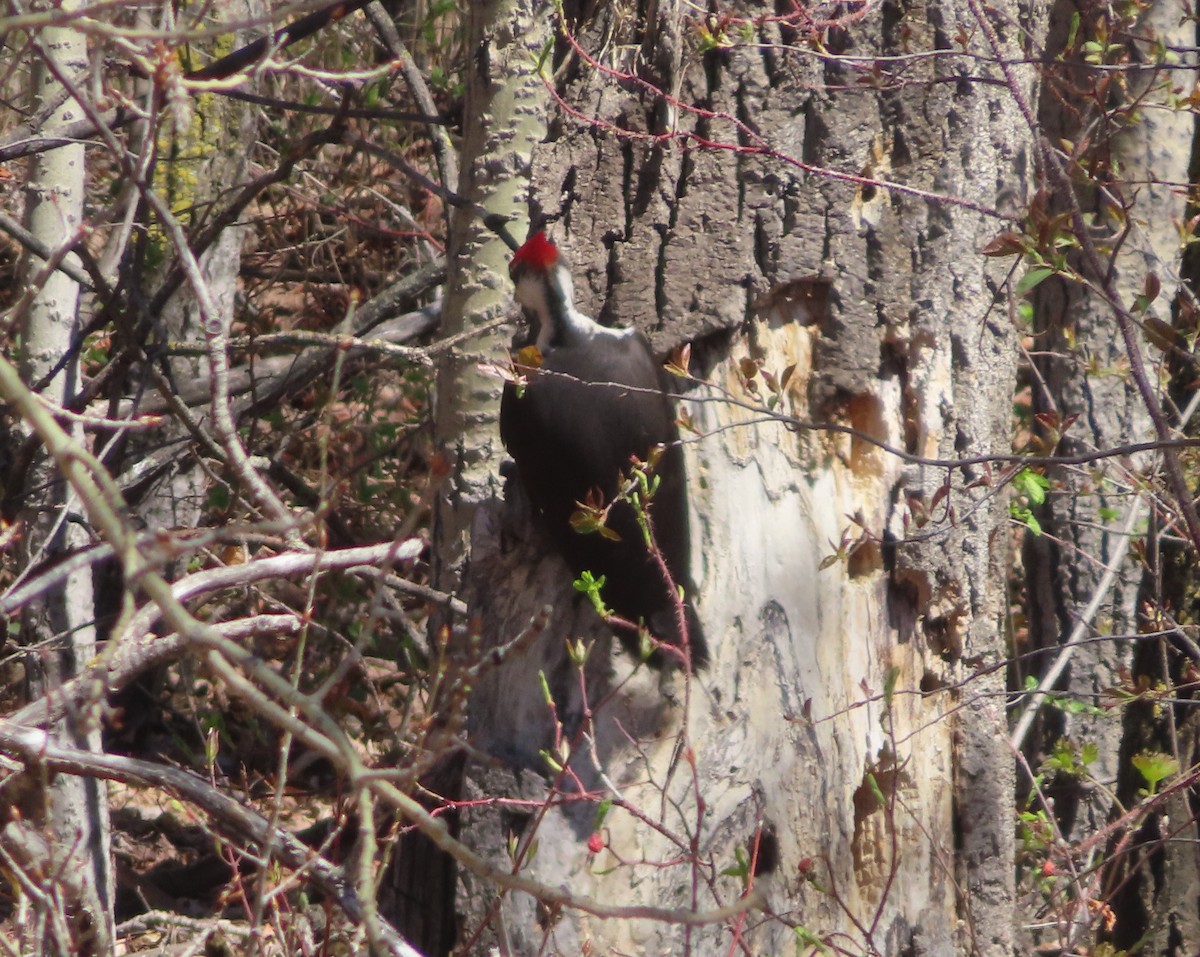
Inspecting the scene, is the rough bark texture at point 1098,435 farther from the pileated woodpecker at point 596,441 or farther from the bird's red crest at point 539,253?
the bird's red crest at point 539,253

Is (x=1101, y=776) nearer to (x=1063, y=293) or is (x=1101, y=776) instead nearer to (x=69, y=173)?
(x=1063, y=293)

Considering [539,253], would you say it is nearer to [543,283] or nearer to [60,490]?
[543,283]

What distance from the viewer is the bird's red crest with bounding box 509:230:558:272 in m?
2.79

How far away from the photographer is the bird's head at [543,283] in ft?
9.20

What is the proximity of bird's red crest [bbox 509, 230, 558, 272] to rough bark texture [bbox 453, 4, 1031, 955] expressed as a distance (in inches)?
2.6

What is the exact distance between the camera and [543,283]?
9.57 ft

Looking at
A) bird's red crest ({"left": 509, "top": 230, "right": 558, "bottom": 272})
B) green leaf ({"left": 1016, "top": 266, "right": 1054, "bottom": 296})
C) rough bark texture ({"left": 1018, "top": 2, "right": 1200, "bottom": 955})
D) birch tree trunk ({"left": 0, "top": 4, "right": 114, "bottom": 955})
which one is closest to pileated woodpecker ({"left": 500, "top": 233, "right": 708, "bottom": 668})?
bird's red crest ({"left": 509, "top": 230, "right": 558, "bottom": 272})

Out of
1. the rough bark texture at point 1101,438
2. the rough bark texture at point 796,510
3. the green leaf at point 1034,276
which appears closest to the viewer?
the green leaf at point 1034,276

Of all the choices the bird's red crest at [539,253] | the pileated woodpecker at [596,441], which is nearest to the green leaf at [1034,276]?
the pileated woodpecker at [596,441]

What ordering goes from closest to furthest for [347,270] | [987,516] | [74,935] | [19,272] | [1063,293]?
[74,935] < [987,516] < [19,272] < [1063,293] < [347,270]

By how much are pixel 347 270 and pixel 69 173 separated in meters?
2.82

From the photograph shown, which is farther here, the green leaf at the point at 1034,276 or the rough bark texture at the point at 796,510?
the rough bark texture at the point at 796,510

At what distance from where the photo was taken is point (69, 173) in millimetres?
3439

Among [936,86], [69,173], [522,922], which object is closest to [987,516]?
[936,86]
